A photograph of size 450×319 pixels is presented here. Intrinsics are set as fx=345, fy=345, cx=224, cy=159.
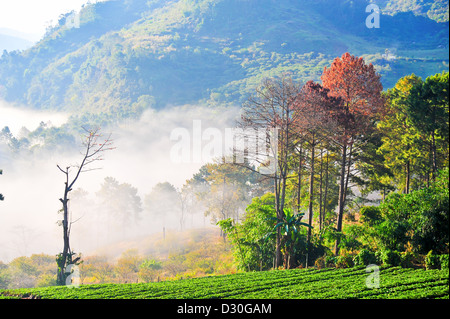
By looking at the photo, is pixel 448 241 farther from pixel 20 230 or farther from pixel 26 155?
pixel 26 155

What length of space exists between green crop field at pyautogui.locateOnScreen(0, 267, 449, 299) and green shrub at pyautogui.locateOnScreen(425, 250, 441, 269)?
1.91ft

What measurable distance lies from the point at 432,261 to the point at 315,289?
614 cm

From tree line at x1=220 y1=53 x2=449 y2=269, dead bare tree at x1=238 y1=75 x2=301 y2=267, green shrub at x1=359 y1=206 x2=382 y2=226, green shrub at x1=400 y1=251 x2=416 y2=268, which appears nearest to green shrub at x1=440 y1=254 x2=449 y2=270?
green shrub at x1=400 y1=251 x2=416 y2=268

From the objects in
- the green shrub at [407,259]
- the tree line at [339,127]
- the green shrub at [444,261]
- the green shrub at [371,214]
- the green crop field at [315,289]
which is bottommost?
the green crop field at [315,289]

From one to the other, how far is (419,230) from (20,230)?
8771 centimetres

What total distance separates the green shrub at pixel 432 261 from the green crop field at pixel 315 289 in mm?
582

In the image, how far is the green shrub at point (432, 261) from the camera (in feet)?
53.3

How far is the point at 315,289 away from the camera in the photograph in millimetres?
14680

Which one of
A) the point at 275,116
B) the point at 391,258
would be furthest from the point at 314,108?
the point at 391,258

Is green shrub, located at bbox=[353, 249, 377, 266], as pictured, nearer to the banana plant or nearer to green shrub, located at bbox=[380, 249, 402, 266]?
green shrub, located at bbox=[380, 249, 402, 266]

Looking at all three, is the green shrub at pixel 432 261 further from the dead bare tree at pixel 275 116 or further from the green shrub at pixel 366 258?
the dead bare tree at pixel 275 116

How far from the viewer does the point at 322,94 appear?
2264cm

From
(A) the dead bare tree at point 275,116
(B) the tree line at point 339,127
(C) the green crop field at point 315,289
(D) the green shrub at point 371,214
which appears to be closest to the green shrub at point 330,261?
(B) the tree line at point 339,127

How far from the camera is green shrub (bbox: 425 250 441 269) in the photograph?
16.2 meters
